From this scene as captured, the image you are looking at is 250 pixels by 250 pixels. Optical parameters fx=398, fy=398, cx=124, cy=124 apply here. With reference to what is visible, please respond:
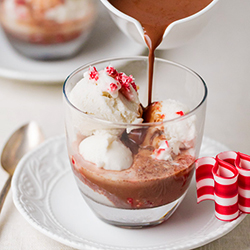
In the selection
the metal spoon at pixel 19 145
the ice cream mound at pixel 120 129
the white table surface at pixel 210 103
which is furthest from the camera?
the metal spoon at pixel 19 145

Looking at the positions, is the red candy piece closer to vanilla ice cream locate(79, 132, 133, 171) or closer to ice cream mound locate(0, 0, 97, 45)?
vanilla ice cream locate(79, 132, 133, 171)

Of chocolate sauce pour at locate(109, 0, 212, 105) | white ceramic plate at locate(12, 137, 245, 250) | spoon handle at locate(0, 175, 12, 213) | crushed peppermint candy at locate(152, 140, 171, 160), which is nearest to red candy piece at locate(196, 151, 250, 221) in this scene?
white ceramic plate at locate(12, 137, 245, 250)

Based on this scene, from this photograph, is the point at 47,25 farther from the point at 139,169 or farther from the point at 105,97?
the point at 139,169

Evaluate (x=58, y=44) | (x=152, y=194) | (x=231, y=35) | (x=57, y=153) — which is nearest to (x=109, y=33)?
(x=58, y=44)

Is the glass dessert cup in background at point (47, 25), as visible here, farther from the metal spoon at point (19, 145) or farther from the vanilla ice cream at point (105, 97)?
the vanilla ice cream at point (105, 97)

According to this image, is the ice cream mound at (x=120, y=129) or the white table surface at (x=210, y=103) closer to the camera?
the ice cream mound at (x=120, y=129)

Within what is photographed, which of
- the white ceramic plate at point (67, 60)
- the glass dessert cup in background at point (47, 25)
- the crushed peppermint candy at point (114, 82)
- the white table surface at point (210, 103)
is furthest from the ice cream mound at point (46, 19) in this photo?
the crushed peppermint candy at point (114, 82)

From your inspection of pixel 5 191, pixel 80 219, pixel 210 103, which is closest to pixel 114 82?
pixel 80 219
